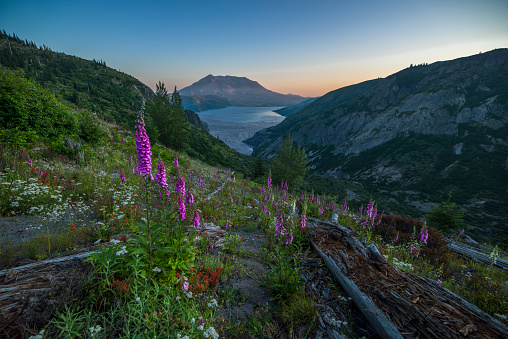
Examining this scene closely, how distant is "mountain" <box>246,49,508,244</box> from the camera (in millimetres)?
73312

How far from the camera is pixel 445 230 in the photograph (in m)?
14.2

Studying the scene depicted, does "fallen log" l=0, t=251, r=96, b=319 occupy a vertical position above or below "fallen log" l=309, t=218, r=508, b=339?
above

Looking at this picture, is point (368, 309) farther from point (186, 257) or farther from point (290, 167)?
point (290, 167)

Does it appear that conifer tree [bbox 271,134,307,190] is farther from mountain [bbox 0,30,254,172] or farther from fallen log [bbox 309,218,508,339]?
fallen log [bbox 309,218,508,339]

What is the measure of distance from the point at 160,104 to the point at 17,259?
30.3 m

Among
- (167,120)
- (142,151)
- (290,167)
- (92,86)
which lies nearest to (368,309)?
(142,151)

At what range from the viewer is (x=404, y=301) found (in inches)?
131

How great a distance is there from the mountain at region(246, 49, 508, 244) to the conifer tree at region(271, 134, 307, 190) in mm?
44618

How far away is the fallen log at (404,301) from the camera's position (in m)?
2.87

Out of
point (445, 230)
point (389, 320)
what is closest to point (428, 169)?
point (445, 230)

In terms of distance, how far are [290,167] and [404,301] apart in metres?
26.6

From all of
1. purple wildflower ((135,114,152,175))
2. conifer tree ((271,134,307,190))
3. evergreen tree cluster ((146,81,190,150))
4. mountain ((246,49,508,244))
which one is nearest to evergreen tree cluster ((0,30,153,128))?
evergreen tree cluster ((146,81,190,150))

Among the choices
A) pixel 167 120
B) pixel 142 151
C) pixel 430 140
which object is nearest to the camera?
pixel 142 151

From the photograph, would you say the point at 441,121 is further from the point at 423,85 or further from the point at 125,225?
the point at 125,225
